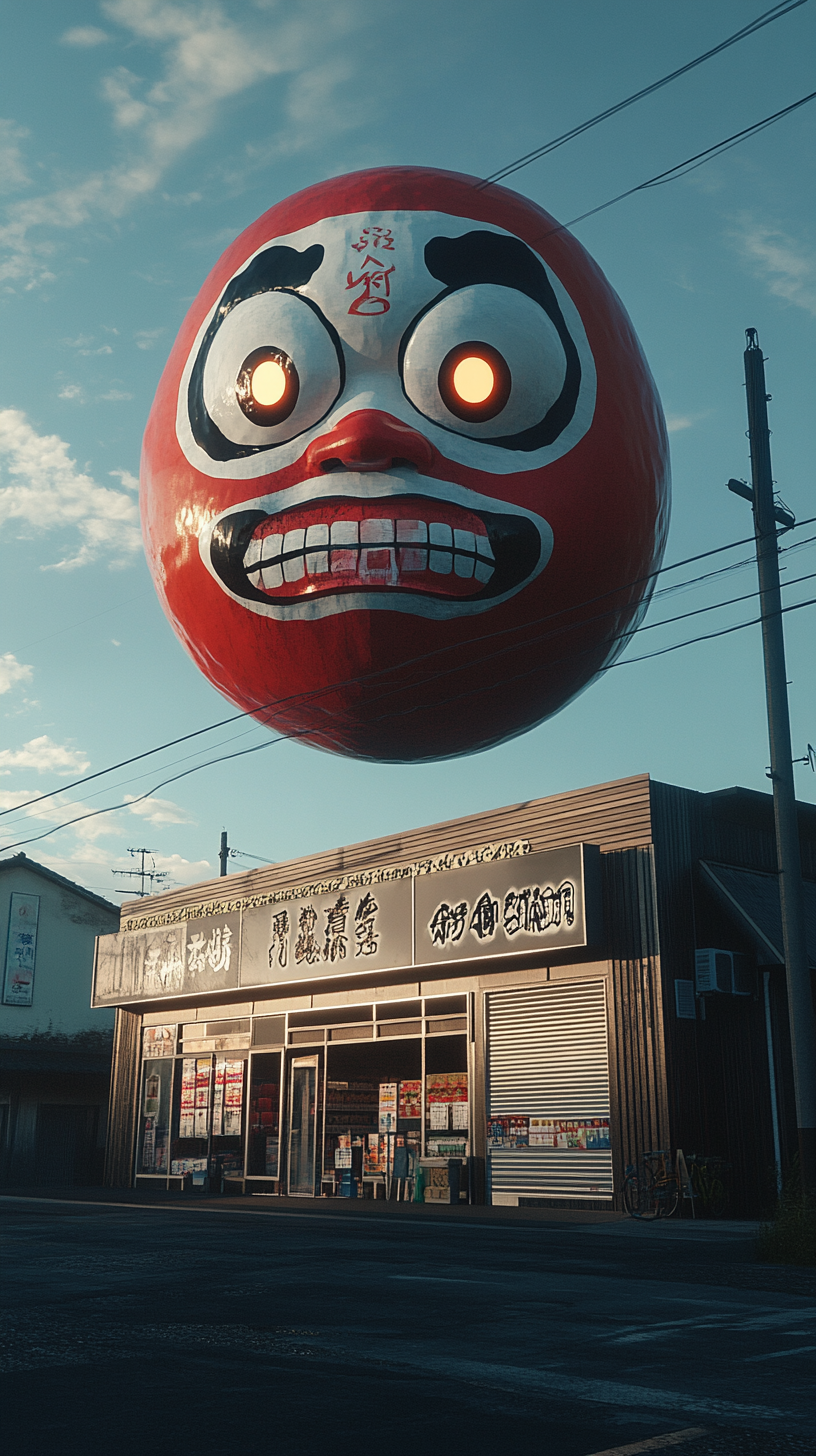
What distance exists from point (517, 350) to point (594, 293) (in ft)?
3.12

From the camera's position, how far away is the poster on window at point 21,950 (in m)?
39.3

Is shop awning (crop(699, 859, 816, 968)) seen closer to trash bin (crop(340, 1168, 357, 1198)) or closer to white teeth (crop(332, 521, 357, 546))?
trash bin (crop(340, 1168, 357, 1198))

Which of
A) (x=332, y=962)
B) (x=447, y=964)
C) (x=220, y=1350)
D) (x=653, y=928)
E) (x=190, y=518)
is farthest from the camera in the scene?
(x=332, y=962)

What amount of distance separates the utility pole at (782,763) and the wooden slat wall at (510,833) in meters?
4.44

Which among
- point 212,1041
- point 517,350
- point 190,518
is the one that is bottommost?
point 212,1041

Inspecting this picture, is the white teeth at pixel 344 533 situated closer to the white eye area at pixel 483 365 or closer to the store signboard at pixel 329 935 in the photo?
the white eye area at pixel 483 365

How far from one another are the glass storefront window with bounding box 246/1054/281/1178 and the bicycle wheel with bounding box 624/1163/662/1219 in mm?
8892

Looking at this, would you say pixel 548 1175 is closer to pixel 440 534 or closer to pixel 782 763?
pixel 782 763

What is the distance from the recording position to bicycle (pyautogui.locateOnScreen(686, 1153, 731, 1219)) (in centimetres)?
1822

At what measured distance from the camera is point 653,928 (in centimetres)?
1922

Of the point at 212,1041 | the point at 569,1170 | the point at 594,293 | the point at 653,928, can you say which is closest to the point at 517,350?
the point at 594,293

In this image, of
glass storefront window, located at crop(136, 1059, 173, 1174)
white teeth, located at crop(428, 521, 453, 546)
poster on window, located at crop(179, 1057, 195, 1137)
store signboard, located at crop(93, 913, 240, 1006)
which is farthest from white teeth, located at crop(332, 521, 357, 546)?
glass storefront window, located at crop(136, 1059, 173, 1174)

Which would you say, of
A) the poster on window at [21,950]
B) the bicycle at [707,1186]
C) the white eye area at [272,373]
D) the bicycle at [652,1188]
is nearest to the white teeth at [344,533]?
the white eye area at [272,373]

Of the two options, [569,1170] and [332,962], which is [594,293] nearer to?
[569,1170]
